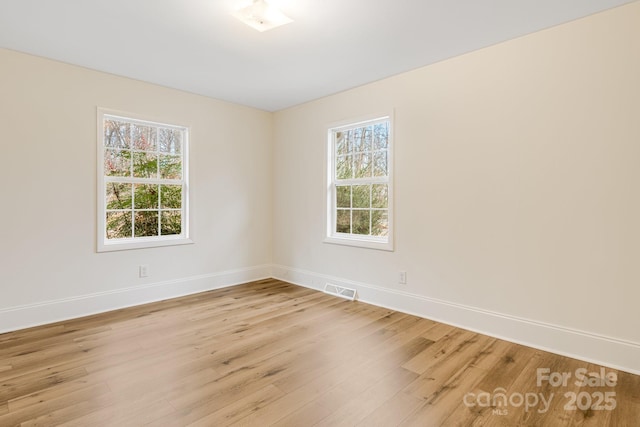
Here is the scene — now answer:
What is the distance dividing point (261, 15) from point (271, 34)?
0.52 metres

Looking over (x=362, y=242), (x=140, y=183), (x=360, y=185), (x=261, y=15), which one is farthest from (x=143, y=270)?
(x=261, y=15)

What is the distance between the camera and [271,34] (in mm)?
2682

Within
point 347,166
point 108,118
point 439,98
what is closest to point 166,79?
→ point 108,118

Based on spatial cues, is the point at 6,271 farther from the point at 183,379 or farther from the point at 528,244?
the point at 528,244

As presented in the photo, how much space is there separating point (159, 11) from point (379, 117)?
7.48 ft

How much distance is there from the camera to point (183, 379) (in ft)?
7.03

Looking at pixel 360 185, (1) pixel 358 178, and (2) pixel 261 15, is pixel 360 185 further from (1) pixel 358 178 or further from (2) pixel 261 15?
(2) pixel 261 15

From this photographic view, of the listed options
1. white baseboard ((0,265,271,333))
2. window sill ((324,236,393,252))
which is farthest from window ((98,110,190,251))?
window sill ((324,236,393,252))

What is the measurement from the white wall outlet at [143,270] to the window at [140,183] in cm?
25

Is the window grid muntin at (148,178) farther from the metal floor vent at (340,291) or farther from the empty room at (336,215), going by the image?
the metal floor vent at (340,291)

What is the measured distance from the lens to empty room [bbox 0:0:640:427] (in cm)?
208

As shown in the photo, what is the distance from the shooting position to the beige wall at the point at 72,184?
117 inches

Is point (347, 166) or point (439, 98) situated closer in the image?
point (439, 98)

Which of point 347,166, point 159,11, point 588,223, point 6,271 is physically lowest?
point 6,271
